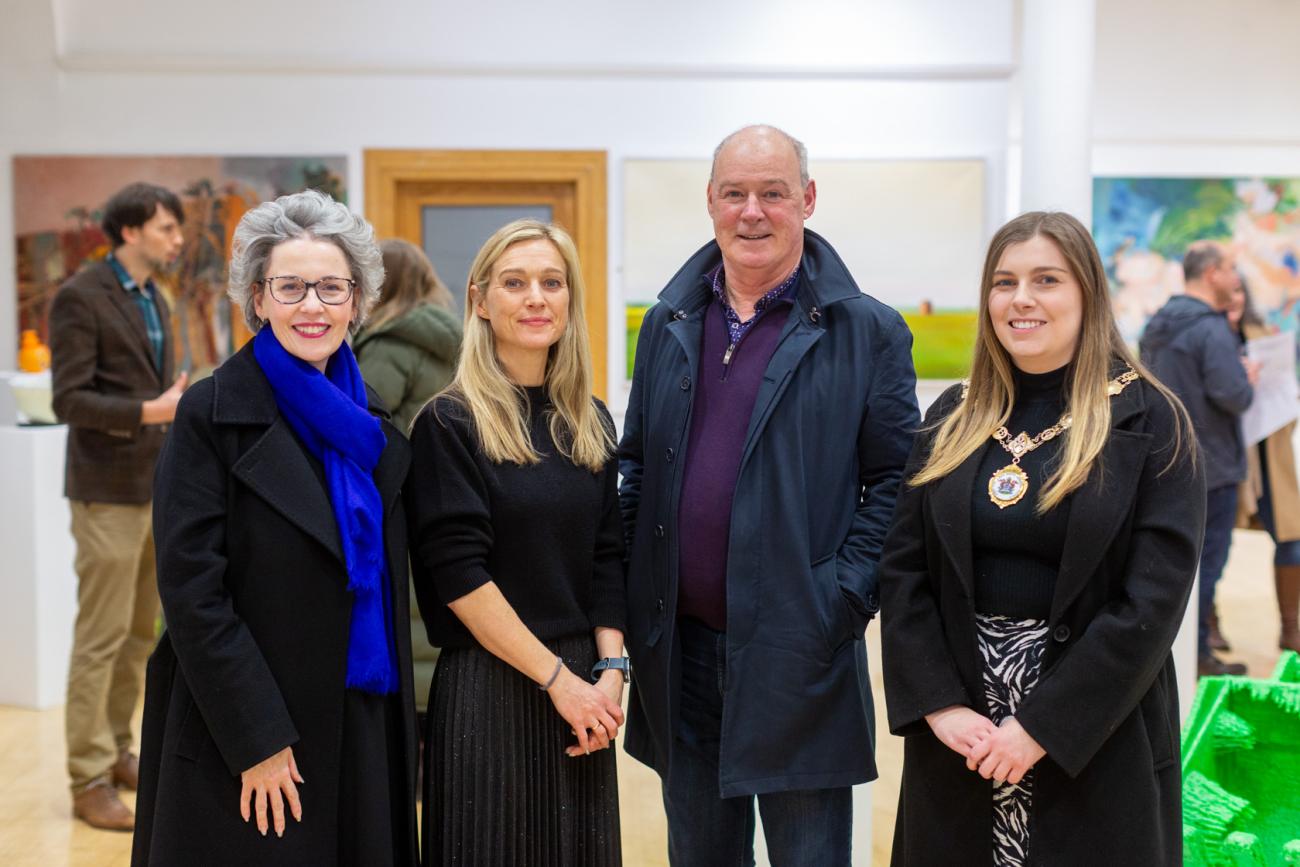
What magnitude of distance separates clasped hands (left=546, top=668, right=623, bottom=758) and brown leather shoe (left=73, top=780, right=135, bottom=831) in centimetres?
233

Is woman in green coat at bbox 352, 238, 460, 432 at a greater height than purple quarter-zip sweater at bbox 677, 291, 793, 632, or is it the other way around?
woman in green coat at bbox 352, 238, 460, 432

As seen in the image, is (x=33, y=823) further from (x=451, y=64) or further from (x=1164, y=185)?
(x=1164, y=185)

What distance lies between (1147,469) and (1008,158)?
19.6 ft

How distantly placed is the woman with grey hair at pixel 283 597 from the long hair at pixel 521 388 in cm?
19

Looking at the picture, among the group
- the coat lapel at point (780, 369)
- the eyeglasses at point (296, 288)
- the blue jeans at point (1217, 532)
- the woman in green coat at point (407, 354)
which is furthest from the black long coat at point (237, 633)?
the blue jeans at point (1217, 532)

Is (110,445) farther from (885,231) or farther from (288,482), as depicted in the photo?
(885,231)

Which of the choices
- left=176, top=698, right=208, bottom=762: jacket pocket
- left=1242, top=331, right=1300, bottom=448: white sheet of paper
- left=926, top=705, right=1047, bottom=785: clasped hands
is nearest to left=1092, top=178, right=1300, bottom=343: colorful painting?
left=1242, top=331, right=1300, bottom=448: white sheet of paper

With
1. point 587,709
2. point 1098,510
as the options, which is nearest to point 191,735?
point 587,709

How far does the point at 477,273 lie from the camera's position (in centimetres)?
241

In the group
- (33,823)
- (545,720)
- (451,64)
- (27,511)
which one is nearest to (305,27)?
(451,64)

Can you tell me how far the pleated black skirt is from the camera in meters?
2.28

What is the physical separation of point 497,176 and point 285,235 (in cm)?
540

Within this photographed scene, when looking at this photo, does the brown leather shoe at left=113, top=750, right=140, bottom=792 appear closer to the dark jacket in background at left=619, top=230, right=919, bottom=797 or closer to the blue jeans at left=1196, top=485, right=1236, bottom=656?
the dark jacket in background at left=619, top=230, right=919, bottom=797

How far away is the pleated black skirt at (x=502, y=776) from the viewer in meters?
2.28
